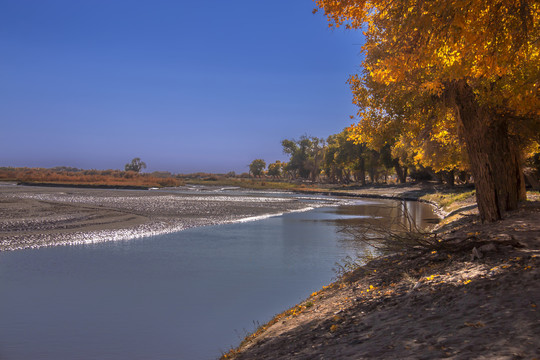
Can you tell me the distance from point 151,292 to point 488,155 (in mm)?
11413

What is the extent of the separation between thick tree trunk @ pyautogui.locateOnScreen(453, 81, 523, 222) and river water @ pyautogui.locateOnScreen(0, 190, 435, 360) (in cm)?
377

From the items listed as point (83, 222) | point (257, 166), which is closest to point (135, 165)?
point (257, 166)

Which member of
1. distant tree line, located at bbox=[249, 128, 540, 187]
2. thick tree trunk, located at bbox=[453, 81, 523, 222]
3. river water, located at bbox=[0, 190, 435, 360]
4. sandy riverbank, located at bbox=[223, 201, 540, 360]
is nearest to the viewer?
sandy riverbank, located at bbox=[223, 201, 540, 360]

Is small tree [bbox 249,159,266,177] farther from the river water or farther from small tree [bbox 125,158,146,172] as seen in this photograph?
the river water

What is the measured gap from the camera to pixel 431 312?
5598mm

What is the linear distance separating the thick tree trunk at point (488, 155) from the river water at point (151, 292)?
377 centimetres

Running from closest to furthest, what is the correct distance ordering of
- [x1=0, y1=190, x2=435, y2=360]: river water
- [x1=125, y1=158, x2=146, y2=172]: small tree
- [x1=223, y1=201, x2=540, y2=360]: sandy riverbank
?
[x1=223, y1=201, x2=540, y2=360]: sandy riverbank
[x1=0, y1=190, x2=435, y2=360]: river water
[x1=125, y1=158, x2=146, y2=172]: small tree

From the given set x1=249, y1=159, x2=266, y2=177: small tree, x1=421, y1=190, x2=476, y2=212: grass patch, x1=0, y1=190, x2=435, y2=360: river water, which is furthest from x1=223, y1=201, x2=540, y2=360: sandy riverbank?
x1=249, y1=159, x2=266, y2=177: small tree

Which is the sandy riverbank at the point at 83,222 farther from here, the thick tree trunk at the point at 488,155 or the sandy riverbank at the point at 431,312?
the thick tree trunk at the point at 488,155

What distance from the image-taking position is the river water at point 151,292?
8531 millimetres

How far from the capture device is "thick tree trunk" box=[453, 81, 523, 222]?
13.1m

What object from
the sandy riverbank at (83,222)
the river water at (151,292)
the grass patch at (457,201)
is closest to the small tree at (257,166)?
the grass patch at (457,201)

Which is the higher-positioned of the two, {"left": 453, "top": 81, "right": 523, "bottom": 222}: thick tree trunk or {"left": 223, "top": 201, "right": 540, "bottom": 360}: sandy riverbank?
{"left": 453, "top": 81, "right": 523, "bottom": 222}: thick tree trunk

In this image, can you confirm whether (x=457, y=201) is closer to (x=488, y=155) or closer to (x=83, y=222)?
(x=488, y=155)
